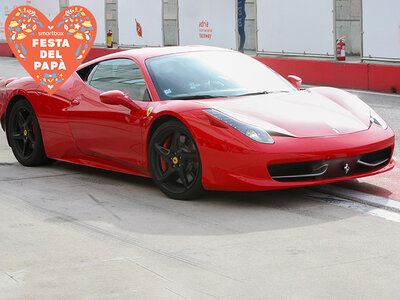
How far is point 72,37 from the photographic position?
433 inches

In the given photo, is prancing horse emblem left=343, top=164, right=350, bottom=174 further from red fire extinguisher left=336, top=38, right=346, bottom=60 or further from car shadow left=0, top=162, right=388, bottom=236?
red fire extinguisher left=336, top=38, right=346, bottom=60

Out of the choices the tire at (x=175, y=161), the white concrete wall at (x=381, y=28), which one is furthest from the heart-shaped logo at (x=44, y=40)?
the white concrete wall at (x=381, y=28)

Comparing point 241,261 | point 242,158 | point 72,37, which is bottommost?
point 241,261

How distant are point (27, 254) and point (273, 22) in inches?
533

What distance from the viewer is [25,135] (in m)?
8.28

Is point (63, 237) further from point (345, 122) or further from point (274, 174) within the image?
point (345, 122)

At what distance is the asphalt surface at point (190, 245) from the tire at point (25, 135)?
1090mm

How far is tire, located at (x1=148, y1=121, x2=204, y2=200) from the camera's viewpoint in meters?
6.21

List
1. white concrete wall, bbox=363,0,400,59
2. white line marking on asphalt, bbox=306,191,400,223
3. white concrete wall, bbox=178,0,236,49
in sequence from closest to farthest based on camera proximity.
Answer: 1. white line marking on asphalt, bbox=306,191,400,223
2. white concrete wall, bbox=363,0,400,59
3. white concrete wall, bbox=178,0,236,49

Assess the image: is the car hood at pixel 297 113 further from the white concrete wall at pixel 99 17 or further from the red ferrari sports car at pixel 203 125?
the white concrete wall at pixel 99 17

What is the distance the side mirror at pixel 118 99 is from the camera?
6.70 meters

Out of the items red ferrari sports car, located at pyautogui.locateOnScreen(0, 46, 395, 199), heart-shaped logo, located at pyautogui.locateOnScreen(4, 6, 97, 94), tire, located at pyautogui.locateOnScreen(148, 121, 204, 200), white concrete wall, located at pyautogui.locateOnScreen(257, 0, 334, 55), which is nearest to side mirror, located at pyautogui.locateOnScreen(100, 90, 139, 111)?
red ferrari sports car, located at pyautogui.locateOnScreen(0, 46, 395, 199)

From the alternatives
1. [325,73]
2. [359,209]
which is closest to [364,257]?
[359,209]

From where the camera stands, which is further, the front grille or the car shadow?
the front grille
